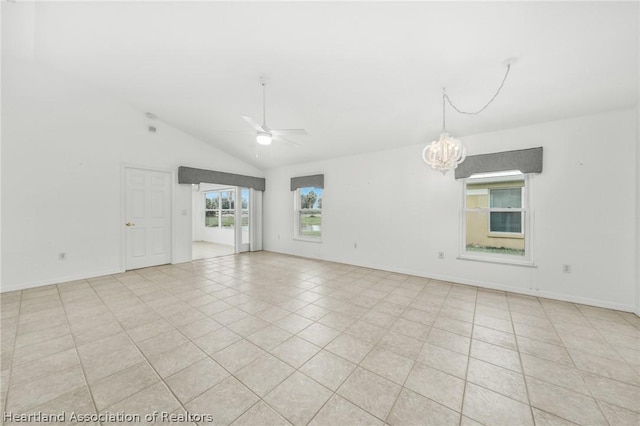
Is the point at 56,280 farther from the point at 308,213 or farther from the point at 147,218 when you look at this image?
the point at 308,213

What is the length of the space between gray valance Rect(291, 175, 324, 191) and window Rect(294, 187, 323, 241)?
7.3 inches

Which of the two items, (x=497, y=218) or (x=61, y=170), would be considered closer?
(x=61, y=170)

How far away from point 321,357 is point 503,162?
3717 mm

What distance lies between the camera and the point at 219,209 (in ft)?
27.2

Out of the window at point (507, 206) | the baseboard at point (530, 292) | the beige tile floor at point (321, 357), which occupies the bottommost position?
the beige tile floor at point (321, 357)

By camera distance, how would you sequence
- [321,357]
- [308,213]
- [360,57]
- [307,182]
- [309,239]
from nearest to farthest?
[321,357] → [360,57] → [307,182] → [309,239] → [308,213]

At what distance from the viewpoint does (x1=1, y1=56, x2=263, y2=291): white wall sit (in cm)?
346

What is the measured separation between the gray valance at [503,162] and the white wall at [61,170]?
19.5 feet

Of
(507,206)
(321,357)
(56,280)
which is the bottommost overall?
(321,357)

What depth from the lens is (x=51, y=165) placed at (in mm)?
3764

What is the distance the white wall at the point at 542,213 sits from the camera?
9.59 ft

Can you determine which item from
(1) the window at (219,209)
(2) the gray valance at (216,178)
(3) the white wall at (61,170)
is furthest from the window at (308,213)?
(3) the white wall at (61,170)

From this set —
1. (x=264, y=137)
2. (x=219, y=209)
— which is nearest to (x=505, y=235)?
(x=264, y=137)

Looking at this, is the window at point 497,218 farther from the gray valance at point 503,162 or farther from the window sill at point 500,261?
the gray valance at point 503,162
